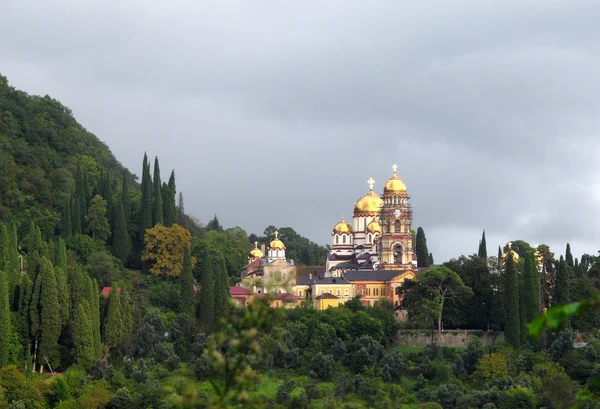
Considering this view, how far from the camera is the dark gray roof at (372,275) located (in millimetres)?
70875

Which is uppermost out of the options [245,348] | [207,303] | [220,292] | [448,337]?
[220,292]

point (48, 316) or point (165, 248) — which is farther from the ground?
point (165, 248)

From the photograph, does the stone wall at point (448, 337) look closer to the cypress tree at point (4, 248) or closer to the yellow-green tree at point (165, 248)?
the yellow-green tree at point (165, 248)

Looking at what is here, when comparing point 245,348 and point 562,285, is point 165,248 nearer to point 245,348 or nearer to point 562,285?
point 562,285

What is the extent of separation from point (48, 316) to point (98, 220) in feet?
66.8

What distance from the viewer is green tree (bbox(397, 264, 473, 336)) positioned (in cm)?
6031

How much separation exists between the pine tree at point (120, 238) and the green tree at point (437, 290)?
17.1m

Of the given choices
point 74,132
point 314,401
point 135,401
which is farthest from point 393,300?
point 74,132

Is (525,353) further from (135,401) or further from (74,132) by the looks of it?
(74,132)

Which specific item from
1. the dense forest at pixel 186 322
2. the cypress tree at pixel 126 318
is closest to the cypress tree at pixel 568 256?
the dense forest at pixel 186 322

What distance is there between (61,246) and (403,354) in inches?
672

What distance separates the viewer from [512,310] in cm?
5628

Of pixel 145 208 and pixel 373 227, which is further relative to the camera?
pixel 373 227

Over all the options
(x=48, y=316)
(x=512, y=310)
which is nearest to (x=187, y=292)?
(x=48, y=316)
